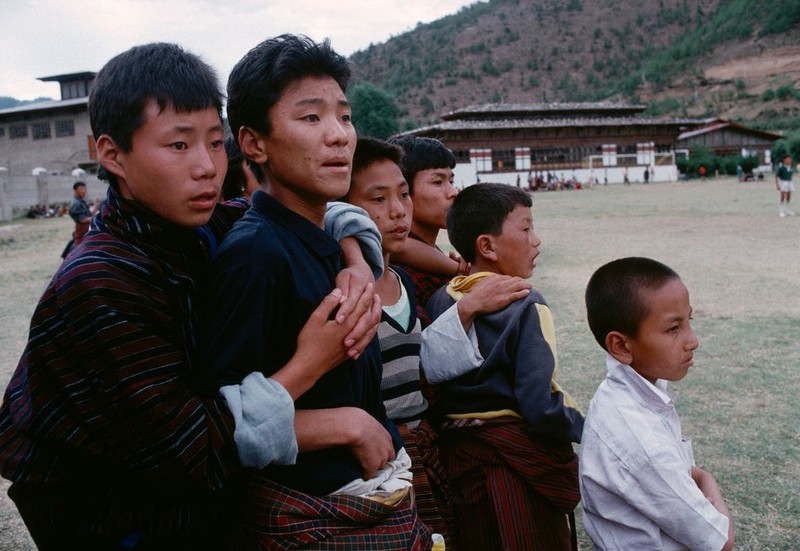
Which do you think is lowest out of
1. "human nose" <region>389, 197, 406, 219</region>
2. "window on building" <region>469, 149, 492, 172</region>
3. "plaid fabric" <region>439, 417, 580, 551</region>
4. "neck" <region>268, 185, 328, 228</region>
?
"plaid fabric" <region>439, 417, 580, 551</region>

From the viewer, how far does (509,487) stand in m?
1.88

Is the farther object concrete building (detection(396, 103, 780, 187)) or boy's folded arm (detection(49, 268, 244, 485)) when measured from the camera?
concrete building (detection(396, 103, 780, 187))

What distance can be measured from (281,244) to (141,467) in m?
0.50

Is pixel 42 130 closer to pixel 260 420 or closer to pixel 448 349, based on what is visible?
pixel 448 349

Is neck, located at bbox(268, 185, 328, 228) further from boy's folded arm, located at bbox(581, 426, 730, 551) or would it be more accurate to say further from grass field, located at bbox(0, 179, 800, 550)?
grass field, located at bbox(0, 179, 800, 550)

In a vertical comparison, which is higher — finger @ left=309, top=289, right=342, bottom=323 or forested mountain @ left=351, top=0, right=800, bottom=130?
forested mountain @ left=351, top=0, right=800, bottom=130

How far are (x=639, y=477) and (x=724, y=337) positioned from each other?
4.00 metres

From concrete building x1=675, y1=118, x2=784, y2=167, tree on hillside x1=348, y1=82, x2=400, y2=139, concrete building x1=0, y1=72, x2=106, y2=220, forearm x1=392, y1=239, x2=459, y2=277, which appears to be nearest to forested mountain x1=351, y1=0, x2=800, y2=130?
concrete building x1=675, y1=118, x2=784, y2=167

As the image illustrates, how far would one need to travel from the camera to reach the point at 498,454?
191cm

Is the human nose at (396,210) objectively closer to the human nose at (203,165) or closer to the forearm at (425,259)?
the forearm at (425,259)

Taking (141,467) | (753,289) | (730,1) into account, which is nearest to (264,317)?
(141,467)

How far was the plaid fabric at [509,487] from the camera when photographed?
188cm

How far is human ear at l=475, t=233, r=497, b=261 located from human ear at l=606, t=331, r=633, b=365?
0.48 m

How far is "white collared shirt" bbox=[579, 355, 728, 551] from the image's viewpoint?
163 centimetres
